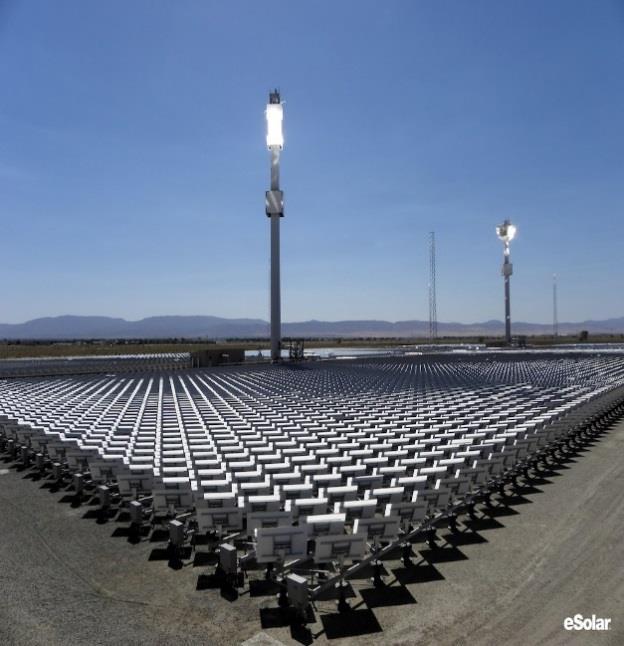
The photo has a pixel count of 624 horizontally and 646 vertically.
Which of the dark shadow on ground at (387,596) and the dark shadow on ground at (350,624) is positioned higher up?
the dark shadow on ground at (350,624)

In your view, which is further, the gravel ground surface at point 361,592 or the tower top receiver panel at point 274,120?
the tower top receiver panel at point 274,120

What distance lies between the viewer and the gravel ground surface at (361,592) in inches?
265

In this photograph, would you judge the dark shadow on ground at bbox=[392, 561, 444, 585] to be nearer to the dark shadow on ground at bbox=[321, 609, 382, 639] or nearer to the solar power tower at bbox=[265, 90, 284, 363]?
the dark shadow on ground at bbox=[321, 609, 382, 639]

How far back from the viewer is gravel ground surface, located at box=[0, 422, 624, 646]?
6742mm

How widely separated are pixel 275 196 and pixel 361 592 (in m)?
59.9

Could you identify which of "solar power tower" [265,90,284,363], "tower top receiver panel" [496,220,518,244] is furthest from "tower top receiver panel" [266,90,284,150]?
"tower top receiver panel" [496,220,518,244]

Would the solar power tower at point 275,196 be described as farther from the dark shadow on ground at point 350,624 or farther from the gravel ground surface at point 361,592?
the dark shadow on ground at point 350,624

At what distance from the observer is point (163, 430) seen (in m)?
15.8

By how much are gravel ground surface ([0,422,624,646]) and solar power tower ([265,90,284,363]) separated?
5321 centimetres

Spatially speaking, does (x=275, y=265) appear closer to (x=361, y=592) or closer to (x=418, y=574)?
(x=418, y=574)

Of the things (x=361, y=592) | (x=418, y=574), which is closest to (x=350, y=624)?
(x=361, y=592)

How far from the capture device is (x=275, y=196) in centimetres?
6394

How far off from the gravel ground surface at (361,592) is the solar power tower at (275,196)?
53.2 metres

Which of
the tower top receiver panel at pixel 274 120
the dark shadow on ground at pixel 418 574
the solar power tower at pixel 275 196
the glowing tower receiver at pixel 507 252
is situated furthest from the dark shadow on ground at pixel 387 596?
the glowing tower receiver at pixel 507 252
